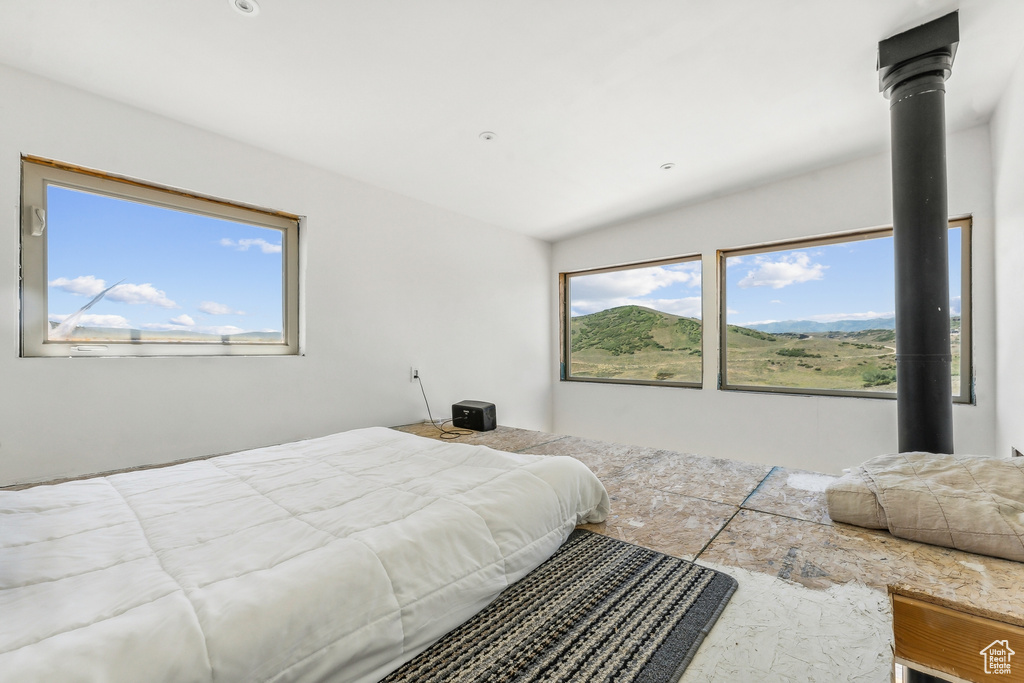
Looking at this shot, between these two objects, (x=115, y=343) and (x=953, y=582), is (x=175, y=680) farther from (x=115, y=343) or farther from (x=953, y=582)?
(x=115, y=343)

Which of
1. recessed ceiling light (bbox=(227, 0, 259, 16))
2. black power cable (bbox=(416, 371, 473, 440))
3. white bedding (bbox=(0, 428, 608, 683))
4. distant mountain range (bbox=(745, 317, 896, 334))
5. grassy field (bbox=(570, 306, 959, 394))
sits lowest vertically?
black power cable (bbox=(416, 371, 473, 440))

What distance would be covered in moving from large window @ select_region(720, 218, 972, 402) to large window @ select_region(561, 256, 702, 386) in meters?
0.32

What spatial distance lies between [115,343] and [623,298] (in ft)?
12.8

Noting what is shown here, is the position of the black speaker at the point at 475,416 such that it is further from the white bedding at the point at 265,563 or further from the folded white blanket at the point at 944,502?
the folded white blanket at the point at 944,502

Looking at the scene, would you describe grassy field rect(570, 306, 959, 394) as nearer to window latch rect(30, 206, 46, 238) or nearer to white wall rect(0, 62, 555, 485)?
white wall rect(0, 62, 555, 485)

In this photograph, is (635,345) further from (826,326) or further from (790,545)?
(790,545)

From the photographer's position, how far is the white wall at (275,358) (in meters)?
1.70

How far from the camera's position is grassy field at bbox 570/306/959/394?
296 centimetres

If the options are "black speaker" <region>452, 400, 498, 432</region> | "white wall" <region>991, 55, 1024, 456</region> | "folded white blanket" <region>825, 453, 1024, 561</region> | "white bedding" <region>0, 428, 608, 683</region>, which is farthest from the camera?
"black speaker" <region>452, 400, 498, 432</region>

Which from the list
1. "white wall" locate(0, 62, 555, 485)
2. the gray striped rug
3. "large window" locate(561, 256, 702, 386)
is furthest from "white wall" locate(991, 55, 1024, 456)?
"white wall" locate(0, 62, 555, 485)

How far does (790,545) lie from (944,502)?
0.41m

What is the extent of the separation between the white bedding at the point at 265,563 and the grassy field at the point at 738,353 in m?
2.78

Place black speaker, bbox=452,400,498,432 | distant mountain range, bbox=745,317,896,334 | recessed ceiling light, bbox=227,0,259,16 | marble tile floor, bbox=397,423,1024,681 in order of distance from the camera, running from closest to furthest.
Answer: marble tile floor, bbox=397,423,1024,681
recessed ceiling light, bbox=227,0,259,16
black speaker, bbox=452,400,498,432
distant mountain range, bbox=745,317,896,334

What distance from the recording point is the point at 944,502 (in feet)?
3.57
